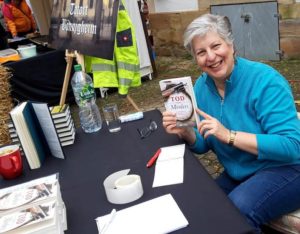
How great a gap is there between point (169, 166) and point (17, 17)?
332 inches

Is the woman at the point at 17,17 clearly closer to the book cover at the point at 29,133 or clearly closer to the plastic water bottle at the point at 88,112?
the plastic water bottle at the point at 88,112

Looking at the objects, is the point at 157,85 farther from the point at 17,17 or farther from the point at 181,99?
the point at 17,17

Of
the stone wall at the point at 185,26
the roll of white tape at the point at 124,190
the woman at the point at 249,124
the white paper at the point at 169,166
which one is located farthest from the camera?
the stone wall at the point at 185,26

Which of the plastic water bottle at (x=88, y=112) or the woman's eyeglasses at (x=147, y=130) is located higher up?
the plastic water bottle at (x=88, y=112)

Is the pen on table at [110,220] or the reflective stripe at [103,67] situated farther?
the reflective stripe at [103,67]

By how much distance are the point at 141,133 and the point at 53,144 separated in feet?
1.59

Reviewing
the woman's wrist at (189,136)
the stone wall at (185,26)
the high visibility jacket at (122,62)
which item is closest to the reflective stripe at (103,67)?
the high visibility jacket at (122,62)

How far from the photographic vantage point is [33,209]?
1111 mm

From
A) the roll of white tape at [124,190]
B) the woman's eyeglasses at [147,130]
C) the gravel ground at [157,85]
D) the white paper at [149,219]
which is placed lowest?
the gravel ground at [157,85]

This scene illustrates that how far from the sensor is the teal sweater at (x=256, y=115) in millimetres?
1581

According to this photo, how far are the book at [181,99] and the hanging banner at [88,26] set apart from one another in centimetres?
155

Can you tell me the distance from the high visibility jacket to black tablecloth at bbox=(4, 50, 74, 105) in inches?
73.1

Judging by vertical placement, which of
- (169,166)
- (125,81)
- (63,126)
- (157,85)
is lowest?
(157,85)

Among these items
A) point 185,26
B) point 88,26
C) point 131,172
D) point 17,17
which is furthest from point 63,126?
point 17,17
